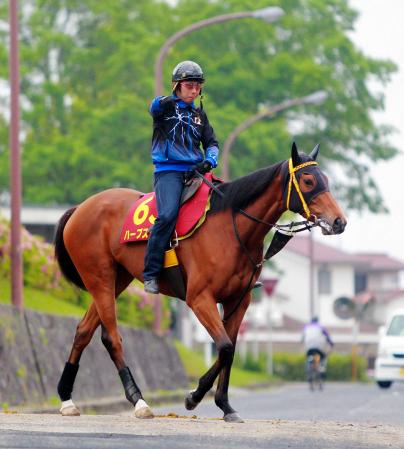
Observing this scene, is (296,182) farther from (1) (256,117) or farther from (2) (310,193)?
(1) (256,117)

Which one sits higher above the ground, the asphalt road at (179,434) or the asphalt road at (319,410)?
the asphalt road at (179,434)

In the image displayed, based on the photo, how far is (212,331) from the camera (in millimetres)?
12062

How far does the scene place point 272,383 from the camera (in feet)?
156

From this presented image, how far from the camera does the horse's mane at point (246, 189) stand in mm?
12430

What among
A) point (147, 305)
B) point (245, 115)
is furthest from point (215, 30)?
point (147, 305)

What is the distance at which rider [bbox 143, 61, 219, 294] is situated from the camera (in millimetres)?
12633

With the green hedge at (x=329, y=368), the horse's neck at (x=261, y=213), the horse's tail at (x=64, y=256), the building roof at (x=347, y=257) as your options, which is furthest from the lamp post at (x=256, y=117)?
the building roof at (x=347, y=257)

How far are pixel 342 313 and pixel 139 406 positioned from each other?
154 ft

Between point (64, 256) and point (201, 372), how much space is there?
23.4m

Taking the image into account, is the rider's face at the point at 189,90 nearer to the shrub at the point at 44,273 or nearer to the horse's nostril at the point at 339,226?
the horse's nostril at the point at 339,226

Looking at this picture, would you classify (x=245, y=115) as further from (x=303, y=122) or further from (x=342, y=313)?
(x=342, y=313)

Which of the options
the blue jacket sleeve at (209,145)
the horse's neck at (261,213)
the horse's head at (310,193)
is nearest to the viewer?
the horse's head at (310,193)

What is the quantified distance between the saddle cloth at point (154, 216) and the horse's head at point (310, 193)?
780 mm

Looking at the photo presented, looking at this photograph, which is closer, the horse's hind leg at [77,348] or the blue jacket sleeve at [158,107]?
the blue jacket sleeve at [158,107]
